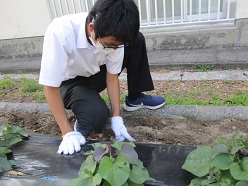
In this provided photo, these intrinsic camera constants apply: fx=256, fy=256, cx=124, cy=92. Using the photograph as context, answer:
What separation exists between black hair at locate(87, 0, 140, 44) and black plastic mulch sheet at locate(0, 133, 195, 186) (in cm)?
71

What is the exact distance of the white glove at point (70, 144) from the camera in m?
1.61

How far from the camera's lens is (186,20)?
13.0 ft

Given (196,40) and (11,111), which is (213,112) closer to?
(196,40)

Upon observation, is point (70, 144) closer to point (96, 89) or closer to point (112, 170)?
point (112, 170)

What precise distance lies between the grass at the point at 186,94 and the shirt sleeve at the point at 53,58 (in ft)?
3.54

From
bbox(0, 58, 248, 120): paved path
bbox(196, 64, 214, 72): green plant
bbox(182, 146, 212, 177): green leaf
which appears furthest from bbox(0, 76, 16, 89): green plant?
bbox(182, 146, 212, 177): green leaf

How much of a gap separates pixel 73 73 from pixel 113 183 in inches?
45.3

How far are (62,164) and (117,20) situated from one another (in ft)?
2.90

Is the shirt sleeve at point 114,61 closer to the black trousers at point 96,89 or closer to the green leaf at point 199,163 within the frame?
the black trousers at point 96,89

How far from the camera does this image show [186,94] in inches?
107

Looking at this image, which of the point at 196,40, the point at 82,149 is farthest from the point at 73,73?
the point at 196,40

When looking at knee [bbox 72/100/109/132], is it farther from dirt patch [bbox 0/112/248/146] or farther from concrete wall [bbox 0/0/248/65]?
concrete wall [bbox 0/0/248/65]

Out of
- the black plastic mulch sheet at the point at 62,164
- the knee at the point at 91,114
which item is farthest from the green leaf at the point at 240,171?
the knee at the point at 91,114

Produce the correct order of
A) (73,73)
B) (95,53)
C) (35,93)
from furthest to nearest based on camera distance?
1. (35,93)
2. (73,73)
3. (95,53)
